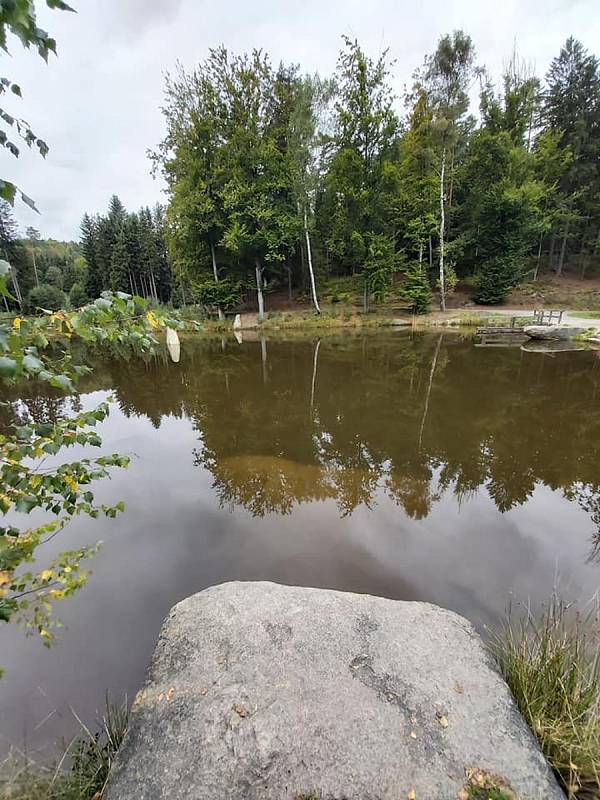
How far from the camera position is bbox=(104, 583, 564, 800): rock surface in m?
1.67

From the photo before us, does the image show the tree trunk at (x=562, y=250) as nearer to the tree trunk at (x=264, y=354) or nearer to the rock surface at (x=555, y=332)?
the rock surface at (x=555, y=332)

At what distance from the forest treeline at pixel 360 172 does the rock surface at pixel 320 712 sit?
17998 millimetres

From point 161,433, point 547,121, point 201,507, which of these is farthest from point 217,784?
point 547,121

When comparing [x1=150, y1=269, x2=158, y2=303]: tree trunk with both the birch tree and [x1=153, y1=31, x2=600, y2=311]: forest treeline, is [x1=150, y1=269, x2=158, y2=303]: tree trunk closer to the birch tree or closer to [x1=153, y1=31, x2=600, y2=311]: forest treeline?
[x1=153, y1=31, x2=600, y2=311]: forest treeline

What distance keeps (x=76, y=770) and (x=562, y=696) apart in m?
2.62

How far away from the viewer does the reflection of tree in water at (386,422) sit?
5105mm

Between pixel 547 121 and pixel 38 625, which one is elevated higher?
pixel 547 121

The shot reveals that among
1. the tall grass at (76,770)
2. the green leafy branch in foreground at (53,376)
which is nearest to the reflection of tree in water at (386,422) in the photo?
the tall grass at (76,770)

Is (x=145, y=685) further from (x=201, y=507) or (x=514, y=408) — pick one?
(x=514, y=408)

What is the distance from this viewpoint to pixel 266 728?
1.85m

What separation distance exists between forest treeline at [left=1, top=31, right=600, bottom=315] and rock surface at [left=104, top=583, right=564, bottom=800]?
18.0 metres

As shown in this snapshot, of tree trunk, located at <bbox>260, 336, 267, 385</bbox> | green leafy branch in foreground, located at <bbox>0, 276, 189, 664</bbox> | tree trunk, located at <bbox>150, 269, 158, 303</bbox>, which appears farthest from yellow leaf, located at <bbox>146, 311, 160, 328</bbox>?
tree trunk, located at <bbox>150, 269, 158, 303</bbox>

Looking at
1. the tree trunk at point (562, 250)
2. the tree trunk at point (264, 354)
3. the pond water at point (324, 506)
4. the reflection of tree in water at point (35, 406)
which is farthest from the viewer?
the tree trunk at point (562, 250)

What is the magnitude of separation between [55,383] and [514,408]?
27.7 ft
